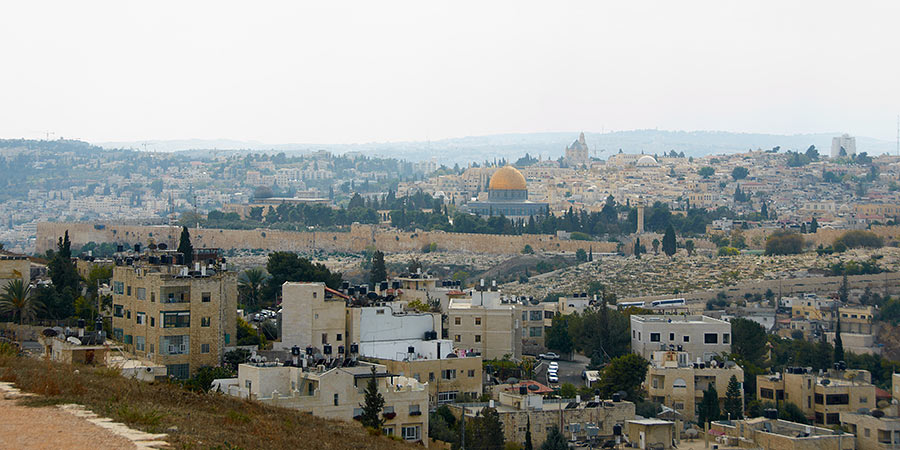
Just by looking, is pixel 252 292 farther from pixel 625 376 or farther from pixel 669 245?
pixel 669 245

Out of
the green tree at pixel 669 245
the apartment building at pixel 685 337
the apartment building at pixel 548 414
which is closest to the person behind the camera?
the apartment building at pixel 548 414

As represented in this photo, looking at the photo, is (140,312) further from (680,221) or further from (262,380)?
(680,221)

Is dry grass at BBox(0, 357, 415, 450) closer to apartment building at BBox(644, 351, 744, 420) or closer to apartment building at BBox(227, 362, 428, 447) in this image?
apartment building at BBox(227, 362, 428, 447)

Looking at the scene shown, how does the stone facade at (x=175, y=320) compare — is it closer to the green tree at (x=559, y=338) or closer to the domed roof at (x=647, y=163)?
the green tree at (x=559, y=338)

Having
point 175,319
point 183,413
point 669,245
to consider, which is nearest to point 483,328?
point 175,319

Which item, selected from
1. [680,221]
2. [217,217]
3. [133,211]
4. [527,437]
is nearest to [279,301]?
[527,437]

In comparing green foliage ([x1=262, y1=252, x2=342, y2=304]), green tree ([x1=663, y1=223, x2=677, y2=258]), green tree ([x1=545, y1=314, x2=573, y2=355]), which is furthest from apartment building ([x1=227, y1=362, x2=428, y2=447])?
green tree ([x1=663, y1=223, x2=677, y2=258])

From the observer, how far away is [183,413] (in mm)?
11586

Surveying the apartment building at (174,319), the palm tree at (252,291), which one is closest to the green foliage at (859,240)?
the palm tree at (252,291)

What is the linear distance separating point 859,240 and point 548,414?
149 feet

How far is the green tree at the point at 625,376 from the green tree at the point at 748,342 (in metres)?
5.00

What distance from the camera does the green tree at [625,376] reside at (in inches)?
967

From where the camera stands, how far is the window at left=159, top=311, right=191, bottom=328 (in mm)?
20031

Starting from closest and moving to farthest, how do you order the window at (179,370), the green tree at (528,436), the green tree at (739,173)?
1. the green tree at (528,436)
2. the window at (179,370)
3. the green tree at (739,173)
